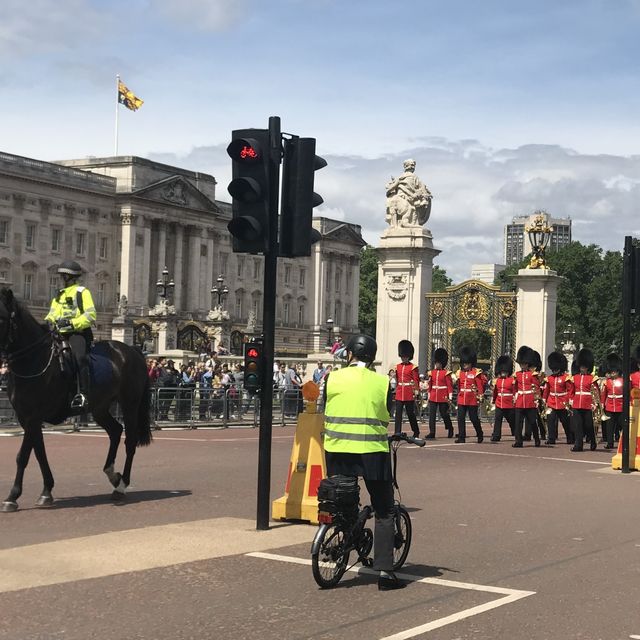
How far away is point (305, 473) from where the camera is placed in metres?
11.9

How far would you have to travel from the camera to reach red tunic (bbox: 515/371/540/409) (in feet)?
79.2

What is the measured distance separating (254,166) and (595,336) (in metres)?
Answer: 85.9

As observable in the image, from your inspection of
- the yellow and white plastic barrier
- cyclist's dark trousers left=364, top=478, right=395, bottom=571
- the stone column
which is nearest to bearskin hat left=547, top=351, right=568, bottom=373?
the stone column

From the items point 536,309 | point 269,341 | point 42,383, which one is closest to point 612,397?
point 536,309

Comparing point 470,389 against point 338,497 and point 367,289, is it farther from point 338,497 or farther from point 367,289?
point 367,289

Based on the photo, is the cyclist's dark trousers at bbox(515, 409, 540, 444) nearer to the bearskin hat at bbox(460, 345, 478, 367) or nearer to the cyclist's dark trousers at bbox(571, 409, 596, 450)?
the cyclist's dark trousers at bbox(571, 409, 596, 450)

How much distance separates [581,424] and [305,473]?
12232 millimetres

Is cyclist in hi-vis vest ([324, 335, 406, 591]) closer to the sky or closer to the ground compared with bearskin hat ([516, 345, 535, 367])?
closer to the ground

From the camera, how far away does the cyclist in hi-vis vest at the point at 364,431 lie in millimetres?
8945

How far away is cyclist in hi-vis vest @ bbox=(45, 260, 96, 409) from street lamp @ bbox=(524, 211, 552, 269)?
Answer: 64.2 feet

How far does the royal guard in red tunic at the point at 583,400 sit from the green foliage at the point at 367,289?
114254mm

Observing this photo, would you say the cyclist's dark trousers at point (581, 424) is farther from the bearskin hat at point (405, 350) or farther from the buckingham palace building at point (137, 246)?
the buckingham palace building at point (137, 246)

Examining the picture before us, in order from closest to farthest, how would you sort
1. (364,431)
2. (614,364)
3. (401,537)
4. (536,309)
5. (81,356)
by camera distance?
(364,431) < (401,537) < (81,356) < (614,364) < (536,309)

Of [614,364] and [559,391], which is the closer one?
[614,364]
